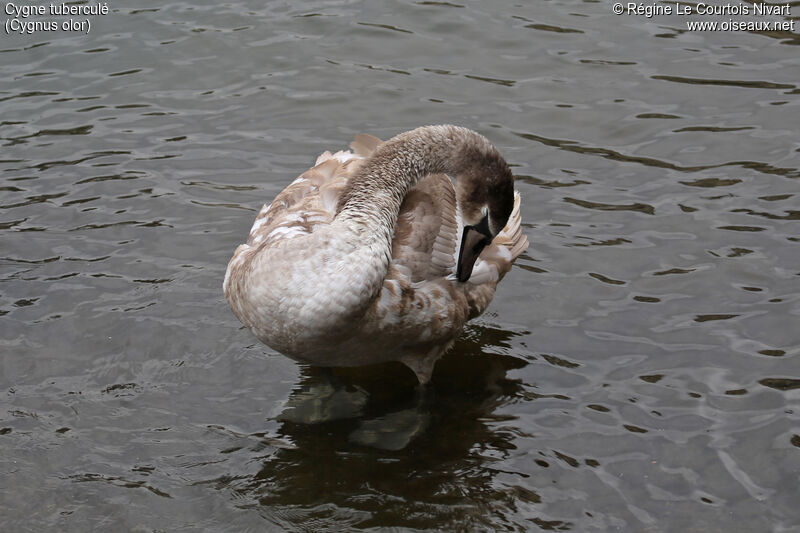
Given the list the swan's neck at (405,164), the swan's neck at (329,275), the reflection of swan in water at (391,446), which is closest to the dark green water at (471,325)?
the reflection of swan in water at (391,446)

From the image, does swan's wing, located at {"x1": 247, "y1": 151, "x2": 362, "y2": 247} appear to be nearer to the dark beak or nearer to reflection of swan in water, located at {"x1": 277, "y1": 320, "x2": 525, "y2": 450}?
the dark beak

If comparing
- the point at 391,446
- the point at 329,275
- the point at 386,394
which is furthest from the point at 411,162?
the point at 391,446

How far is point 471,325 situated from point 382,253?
2.02 m

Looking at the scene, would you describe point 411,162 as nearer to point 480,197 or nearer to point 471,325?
point 480,197

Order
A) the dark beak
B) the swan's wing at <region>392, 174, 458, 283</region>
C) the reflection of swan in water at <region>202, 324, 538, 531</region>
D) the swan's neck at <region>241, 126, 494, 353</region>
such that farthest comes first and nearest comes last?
the dark beak < the swan's wing at <region>392, 174, 458, 283</region> < the reflection of swan in water at <region>202, 324, 538, 531</region> < the swan's neck at <region>241, 126, 494, 353</region>

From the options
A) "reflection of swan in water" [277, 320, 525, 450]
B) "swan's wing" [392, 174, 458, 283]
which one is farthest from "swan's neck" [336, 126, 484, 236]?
"reflection of swan in water" [277, 320, 525, 450]

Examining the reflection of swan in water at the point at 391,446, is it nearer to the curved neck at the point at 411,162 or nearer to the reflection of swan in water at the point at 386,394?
the reflection of swan in water at the point at 386,394

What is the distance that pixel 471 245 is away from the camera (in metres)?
6.74

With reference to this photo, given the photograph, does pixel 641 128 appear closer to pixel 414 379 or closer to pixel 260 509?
pixel 414 379

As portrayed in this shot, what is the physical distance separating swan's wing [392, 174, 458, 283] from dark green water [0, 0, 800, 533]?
94 cm

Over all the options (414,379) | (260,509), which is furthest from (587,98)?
(260,509)

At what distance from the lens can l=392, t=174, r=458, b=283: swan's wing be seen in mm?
6570

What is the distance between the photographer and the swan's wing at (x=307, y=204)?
246 inches

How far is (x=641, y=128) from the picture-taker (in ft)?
31.8
